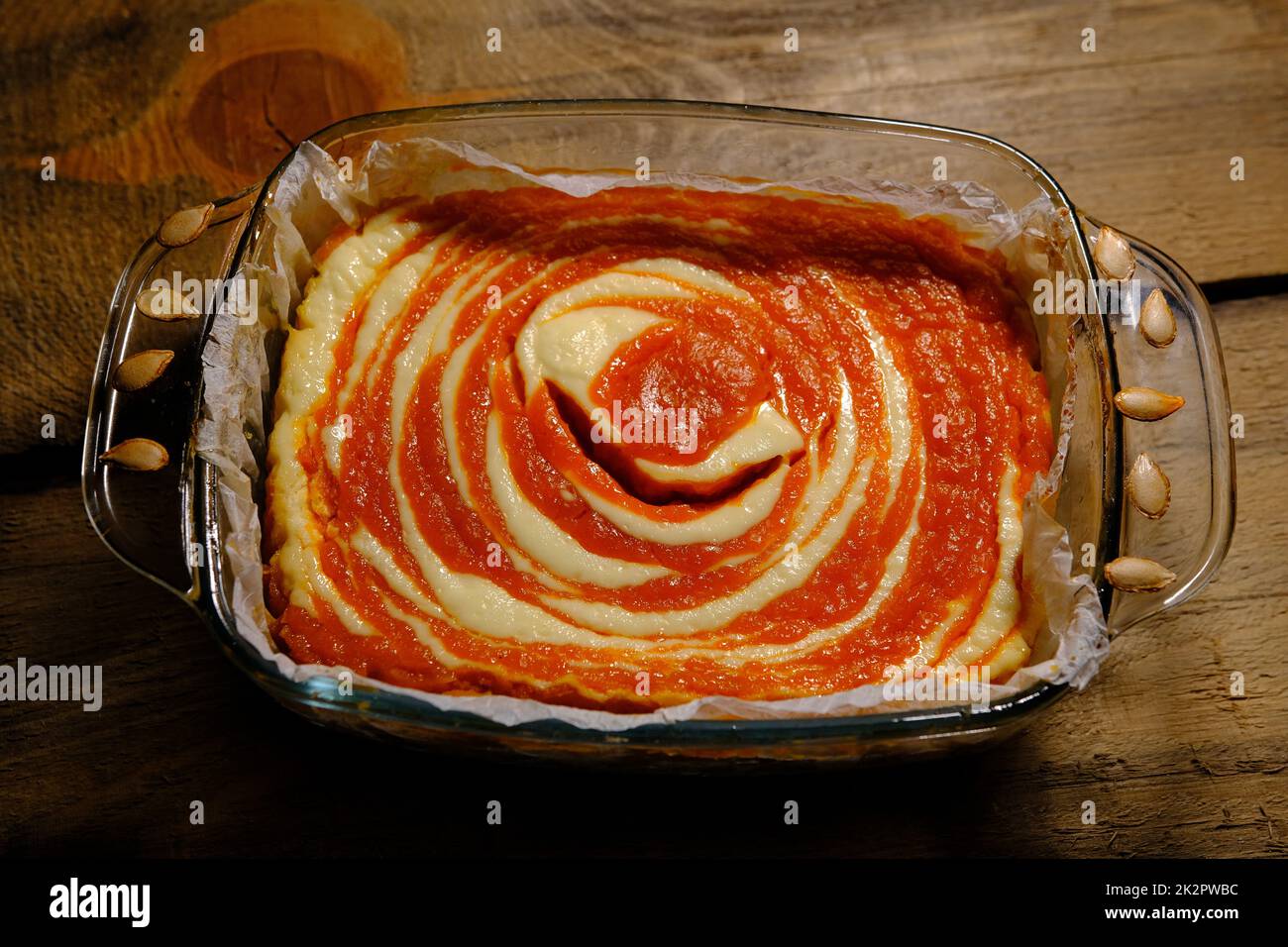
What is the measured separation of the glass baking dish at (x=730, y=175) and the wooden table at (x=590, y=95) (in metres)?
0.18

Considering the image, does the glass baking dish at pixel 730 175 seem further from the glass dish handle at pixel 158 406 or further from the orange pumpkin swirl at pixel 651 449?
the orange pumpkin swirl at pixel 651 449

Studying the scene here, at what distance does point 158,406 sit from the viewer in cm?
179

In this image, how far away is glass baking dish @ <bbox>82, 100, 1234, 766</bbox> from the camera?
150 cm

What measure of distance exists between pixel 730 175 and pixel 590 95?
421 mm

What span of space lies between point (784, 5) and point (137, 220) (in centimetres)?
138

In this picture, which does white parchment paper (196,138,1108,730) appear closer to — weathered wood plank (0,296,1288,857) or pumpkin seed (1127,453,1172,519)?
pumpkin seed (1127,453,1172,519)

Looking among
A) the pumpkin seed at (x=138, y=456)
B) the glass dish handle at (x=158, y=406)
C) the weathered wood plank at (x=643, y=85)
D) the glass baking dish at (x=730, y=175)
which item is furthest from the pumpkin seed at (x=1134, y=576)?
the pumpkin seed at (x=138, y=456)

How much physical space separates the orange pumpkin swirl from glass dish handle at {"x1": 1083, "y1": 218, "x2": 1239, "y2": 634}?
166 mm

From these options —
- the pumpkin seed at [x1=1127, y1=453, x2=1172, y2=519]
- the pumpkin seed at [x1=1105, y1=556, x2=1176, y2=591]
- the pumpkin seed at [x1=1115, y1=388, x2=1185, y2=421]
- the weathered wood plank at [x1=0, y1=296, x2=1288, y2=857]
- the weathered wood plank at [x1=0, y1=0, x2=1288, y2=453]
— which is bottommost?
the weathered wood plank at [x1=0, y1=296, x2=1288, y2=857]

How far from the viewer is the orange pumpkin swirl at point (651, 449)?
1.71 m

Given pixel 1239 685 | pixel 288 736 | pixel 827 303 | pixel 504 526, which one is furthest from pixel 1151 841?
pixel 288 736

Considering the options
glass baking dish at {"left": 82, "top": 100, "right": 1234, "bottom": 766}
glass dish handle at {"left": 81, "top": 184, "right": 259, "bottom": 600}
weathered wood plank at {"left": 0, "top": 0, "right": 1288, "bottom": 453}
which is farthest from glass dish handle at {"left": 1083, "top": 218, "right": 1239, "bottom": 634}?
glass dish handle at {"left": 81, "top": 184, "right": 259, "bottom": 600}

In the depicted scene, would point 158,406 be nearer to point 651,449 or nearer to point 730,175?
point 651,449

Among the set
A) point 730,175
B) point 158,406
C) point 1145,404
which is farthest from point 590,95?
point 1145,404
